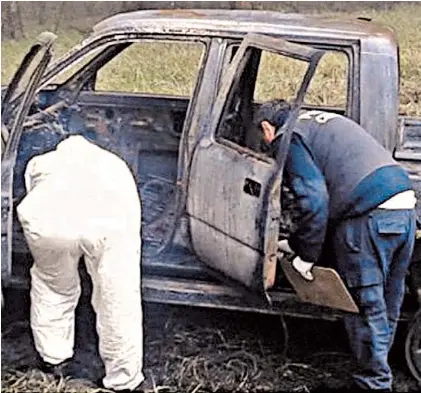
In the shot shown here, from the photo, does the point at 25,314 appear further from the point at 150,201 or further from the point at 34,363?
the point at 150,201

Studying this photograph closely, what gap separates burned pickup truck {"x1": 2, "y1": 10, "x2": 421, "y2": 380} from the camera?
14.5 feet

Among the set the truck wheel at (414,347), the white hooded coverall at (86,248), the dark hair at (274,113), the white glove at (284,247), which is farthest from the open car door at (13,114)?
the truck wheel at (414,347)

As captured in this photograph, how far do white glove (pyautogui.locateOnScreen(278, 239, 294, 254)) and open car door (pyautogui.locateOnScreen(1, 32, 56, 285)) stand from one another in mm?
1166

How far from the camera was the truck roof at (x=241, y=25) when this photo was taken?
475cm

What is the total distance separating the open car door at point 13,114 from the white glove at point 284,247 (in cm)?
117

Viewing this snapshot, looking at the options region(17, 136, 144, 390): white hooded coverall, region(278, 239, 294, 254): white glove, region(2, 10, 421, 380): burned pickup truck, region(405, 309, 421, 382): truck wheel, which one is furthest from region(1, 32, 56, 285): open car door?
region(405, 309, 421, 382): truck wheel

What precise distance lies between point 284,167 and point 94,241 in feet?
2.77

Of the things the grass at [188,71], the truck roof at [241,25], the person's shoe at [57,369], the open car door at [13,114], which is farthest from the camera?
the grass at [188,71]

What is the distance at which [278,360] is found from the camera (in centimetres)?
491

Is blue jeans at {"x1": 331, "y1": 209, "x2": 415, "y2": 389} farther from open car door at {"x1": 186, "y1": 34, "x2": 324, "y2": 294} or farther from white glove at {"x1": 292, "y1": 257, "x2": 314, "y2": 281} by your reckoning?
open car door at {"x1": 186, "y1": 34, "x2": 324, "y2": 294}

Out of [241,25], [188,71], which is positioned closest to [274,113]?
[241,25]

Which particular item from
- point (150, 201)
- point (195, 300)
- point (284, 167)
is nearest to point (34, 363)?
point (195, 300)

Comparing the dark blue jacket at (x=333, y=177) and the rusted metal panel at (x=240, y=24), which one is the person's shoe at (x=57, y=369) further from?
the rusted metal panel at (x=240, y=24)

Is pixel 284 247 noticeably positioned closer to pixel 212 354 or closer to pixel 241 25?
pixel 212 354
